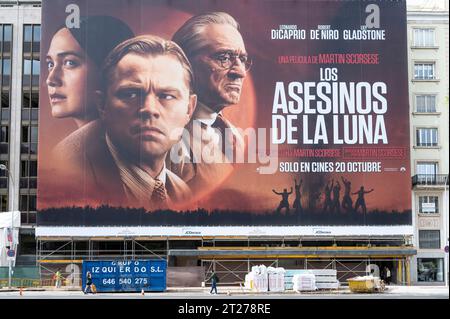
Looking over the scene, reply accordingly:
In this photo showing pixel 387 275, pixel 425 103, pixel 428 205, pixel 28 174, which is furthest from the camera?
pixel 28 174

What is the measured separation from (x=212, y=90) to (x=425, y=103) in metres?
17.9

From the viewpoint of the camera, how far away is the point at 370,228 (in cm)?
5056

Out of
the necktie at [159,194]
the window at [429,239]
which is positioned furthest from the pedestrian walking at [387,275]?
the necktie at [159,194]

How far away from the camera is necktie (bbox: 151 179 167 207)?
49969mm

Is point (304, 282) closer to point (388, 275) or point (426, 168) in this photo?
point (388, 275)

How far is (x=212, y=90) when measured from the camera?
5091 cm

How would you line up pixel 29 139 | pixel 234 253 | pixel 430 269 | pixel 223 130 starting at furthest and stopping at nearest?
pixel 29 139 < pixel 430 269 < pixel 223 130 < pixel 234 253

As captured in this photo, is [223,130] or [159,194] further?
[223,130]

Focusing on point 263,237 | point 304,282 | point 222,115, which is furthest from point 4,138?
point 304,282

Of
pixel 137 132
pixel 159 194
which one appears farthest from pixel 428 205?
pixel 137 132

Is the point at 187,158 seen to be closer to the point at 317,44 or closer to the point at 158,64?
the point at 158,64

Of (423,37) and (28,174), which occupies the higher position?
(423,37)

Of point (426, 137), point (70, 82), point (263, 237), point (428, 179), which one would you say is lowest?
point (263, 237)
